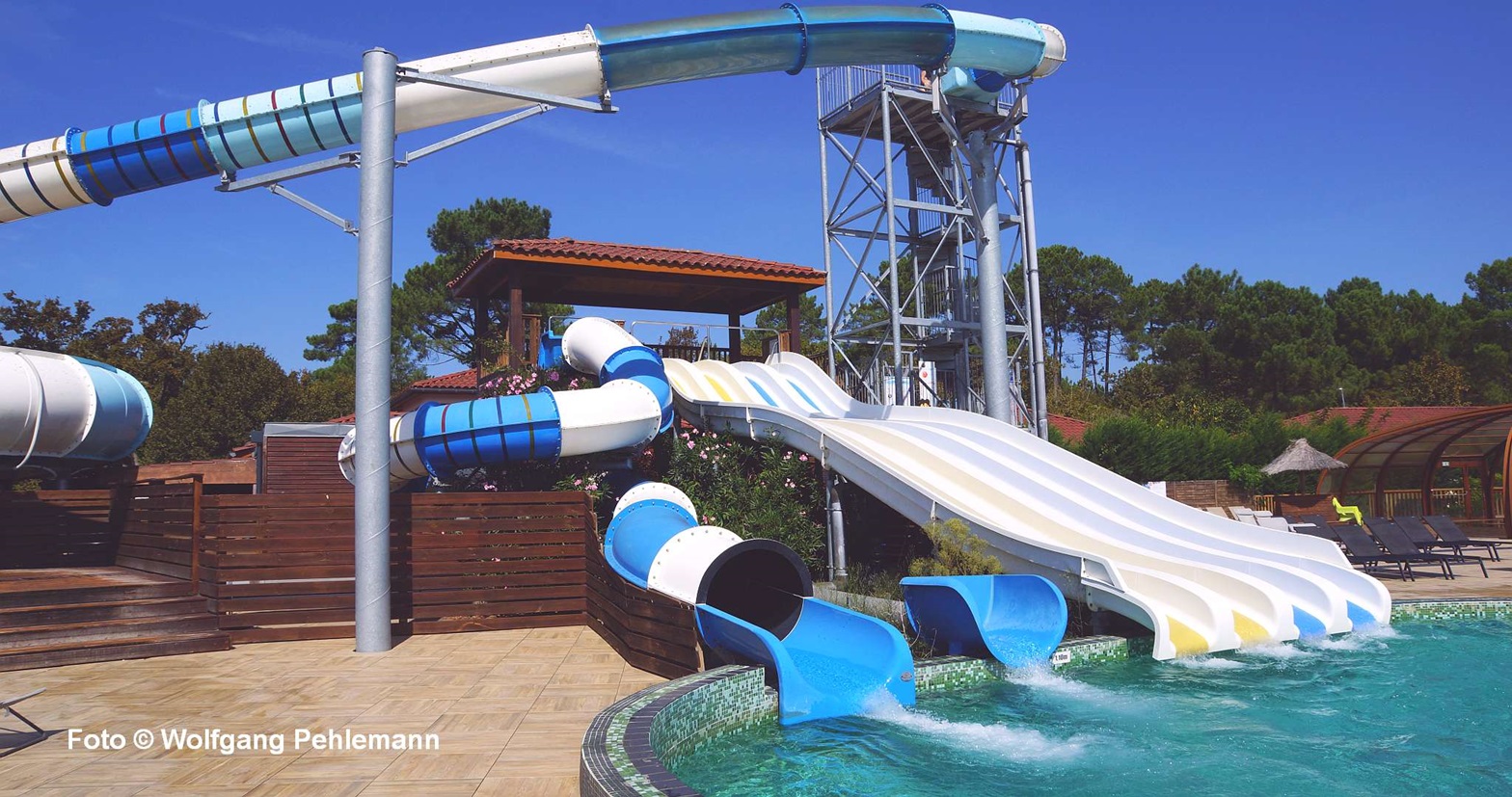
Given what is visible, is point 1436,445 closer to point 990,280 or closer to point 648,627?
point 990,280

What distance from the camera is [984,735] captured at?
251 inches

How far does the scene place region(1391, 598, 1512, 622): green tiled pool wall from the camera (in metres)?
9.97

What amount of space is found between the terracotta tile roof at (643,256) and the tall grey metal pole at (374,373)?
5.78m

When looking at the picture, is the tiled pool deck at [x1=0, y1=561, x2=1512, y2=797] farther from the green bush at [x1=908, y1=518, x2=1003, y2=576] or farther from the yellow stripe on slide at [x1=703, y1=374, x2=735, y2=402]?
the yellow stripe on slide at [x1=703, y1=374, x2=735, y2=402]

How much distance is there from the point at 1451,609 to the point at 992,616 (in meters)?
5.76

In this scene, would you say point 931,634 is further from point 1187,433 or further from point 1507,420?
point 1187,433

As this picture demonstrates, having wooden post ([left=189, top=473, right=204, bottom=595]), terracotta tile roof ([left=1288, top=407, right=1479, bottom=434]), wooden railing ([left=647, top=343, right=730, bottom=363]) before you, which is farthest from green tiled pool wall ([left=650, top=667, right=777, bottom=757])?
terracotta tile roof ([left=1288, top=407, right=1479, bottom=434])

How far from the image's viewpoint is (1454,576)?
13000 mm

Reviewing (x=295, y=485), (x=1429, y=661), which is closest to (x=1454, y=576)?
(x=1429, y=661)

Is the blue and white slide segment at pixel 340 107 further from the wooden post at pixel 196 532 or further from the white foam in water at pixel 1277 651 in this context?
the white foam in water at pixel 1277 651

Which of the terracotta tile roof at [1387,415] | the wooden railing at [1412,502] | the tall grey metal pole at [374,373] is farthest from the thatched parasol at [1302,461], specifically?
the tall grey metal pole at [374,373]

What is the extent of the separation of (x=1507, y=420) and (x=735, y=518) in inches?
583

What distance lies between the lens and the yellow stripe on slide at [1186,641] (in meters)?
8.15

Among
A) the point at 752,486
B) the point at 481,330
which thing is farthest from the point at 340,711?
the point at 481,330
